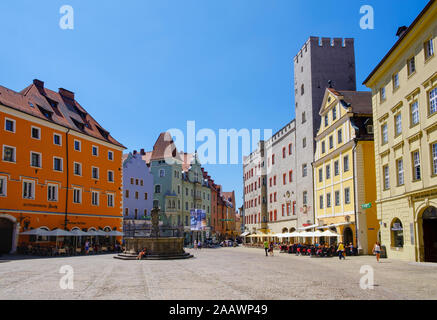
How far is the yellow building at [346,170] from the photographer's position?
117 ft

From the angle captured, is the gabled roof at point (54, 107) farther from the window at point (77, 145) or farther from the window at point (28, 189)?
the window at point (28, 189)

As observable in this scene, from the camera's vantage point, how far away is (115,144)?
171ft

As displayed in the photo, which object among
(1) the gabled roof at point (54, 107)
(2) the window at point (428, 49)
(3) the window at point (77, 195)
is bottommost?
(3) the window at point (77, 195)

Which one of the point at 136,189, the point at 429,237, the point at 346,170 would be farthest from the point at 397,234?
the point at 136,189

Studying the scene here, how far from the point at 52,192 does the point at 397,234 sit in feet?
101

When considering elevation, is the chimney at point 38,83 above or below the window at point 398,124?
above

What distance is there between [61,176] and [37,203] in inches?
170

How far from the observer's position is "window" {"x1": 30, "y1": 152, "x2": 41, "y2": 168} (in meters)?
39.3

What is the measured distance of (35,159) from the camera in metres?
39.8

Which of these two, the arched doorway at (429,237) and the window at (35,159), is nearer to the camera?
the arched doorway at (429,237)

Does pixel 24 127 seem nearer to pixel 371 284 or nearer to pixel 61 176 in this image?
pixel 61 176

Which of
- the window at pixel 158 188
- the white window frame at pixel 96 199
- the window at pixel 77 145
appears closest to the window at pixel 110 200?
the white window frame at pixel 96 199

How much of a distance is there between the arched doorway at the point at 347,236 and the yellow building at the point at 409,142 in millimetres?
7231
